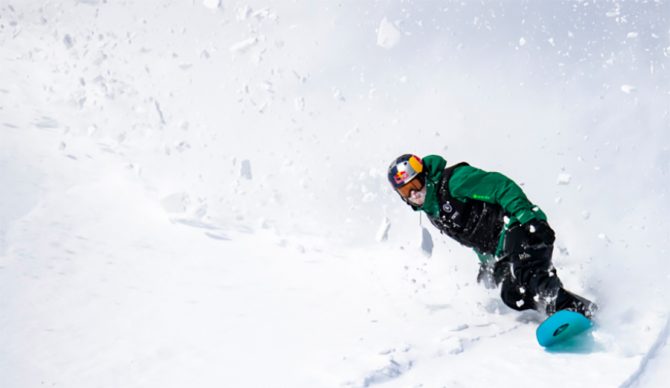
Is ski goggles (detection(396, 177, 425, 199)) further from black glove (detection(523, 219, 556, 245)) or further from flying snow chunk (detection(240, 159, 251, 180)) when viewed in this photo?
flying snow chunk (detection(240, 159, 251, 180))

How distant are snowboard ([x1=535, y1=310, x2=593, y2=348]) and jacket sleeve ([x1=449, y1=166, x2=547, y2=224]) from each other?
0.75 meters

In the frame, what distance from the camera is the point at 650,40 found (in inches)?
328

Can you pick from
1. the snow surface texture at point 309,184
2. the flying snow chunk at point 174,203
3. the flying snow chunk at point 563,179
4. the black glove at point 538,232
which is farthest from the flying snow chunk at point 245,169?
the black glove at point 538,232

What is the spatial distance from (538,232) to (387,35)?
648cm

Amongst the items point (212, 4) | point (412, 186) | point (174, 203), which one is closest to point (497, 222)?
point (412, 186)

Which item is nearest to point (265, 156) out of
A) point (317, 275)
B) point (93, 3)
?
point (317, 275)

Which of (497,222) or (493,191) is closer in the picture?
(493,191)

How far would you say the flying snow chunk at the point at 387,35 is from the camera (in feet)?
32.3

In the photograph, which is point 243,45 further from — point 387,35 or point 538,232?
point 538,232

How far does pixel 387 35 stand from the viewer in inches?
395

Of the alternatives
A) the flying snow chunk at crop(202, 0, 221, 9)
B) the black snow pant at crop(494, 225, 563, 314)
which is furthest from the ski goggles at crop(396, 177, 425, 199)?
the flying snow chunk at crop(202, 0, 221, 9)

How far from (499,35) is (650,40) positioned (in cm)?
207

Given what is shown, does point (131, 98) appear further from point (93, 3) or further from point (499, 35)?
point (499, 35)

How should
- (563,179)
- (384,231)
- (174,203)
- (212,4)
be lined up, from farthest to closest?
(212,4) → (174,203) → (384,231) → (563,179)
